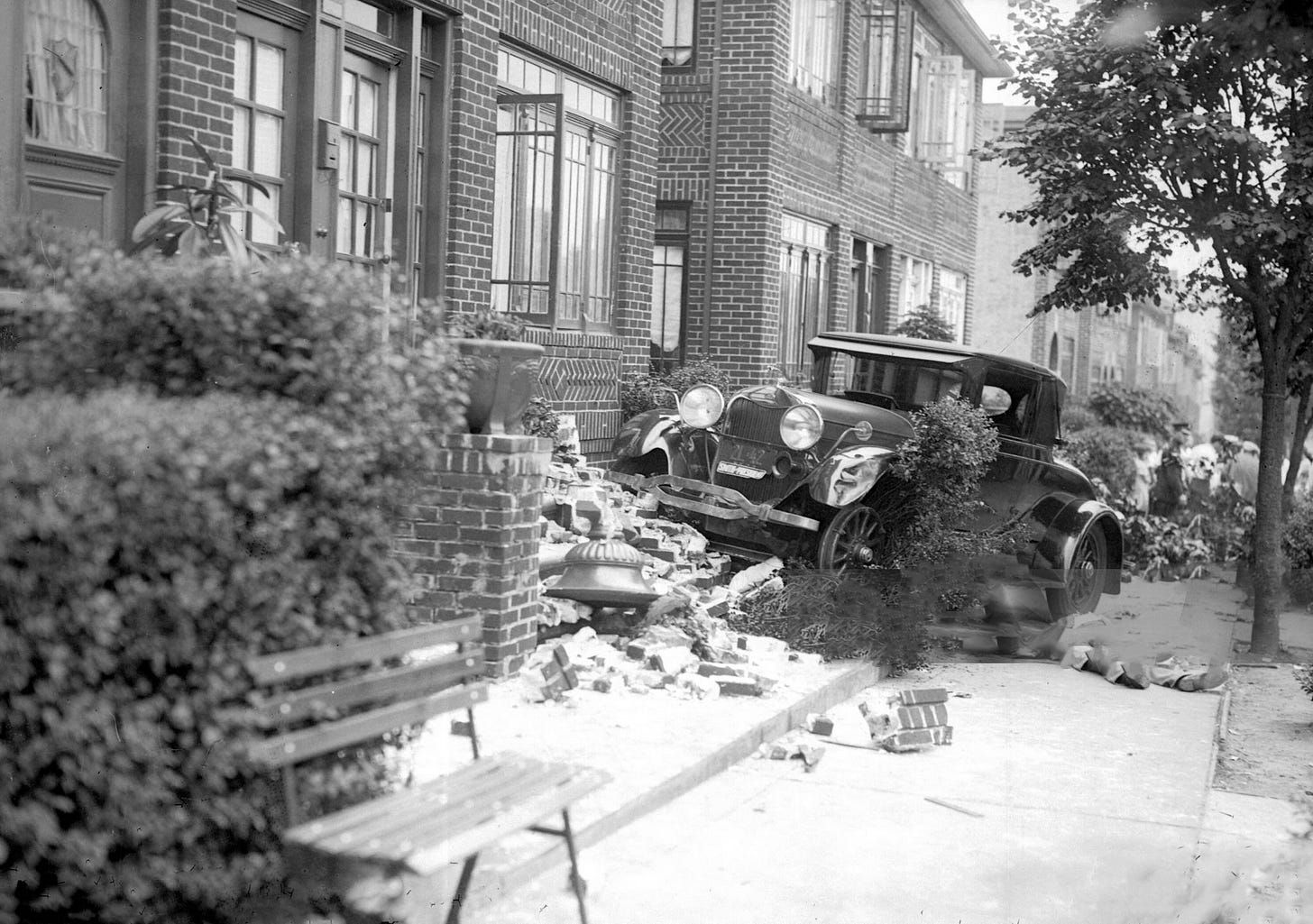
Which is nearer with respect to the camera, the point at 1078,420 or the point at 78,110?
the point at 78,110

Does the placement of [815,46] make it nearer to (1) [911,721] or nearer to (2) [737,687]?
(2) [737,687]

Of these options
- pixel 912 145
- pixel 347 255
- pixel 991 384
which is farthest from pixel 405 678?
pixel 912 145

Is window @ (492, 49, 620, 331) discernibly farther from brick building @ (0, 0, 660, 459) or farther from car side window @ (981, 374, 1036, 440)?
car side window @ (981, 374, 1036, 440)

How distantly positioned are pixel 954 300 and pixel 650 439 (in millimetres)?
17032

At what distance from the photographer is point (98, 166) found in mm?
7316

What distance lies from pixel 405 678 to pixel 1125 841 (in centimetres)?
335

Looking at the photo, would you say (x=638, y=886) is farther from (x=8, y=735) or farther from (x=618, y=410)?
(x=618, y=410)

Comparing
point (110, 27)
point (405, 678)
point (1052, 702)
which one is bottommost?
point (1052, 702)

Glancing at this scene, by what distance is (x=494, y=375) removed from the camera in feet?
22.5

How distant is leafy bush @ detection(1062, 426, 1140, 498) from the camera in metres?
17.9

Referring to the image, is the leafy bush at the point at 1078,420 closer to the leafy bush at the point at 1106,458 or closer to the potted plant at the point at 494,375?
the leafy bush at the point at 1106,458

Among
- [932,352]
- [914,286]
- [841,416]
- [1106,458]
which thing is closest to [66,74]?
[841,416]

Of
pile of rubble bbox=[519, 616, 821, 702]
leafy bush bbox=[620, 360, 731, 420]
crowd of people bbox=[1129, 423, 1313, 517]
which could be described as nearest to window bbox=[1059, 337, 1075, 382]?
crowd of people bbox=[1129, 423, 1313, 517]

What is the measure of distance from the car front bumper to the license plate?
0.13 meters
